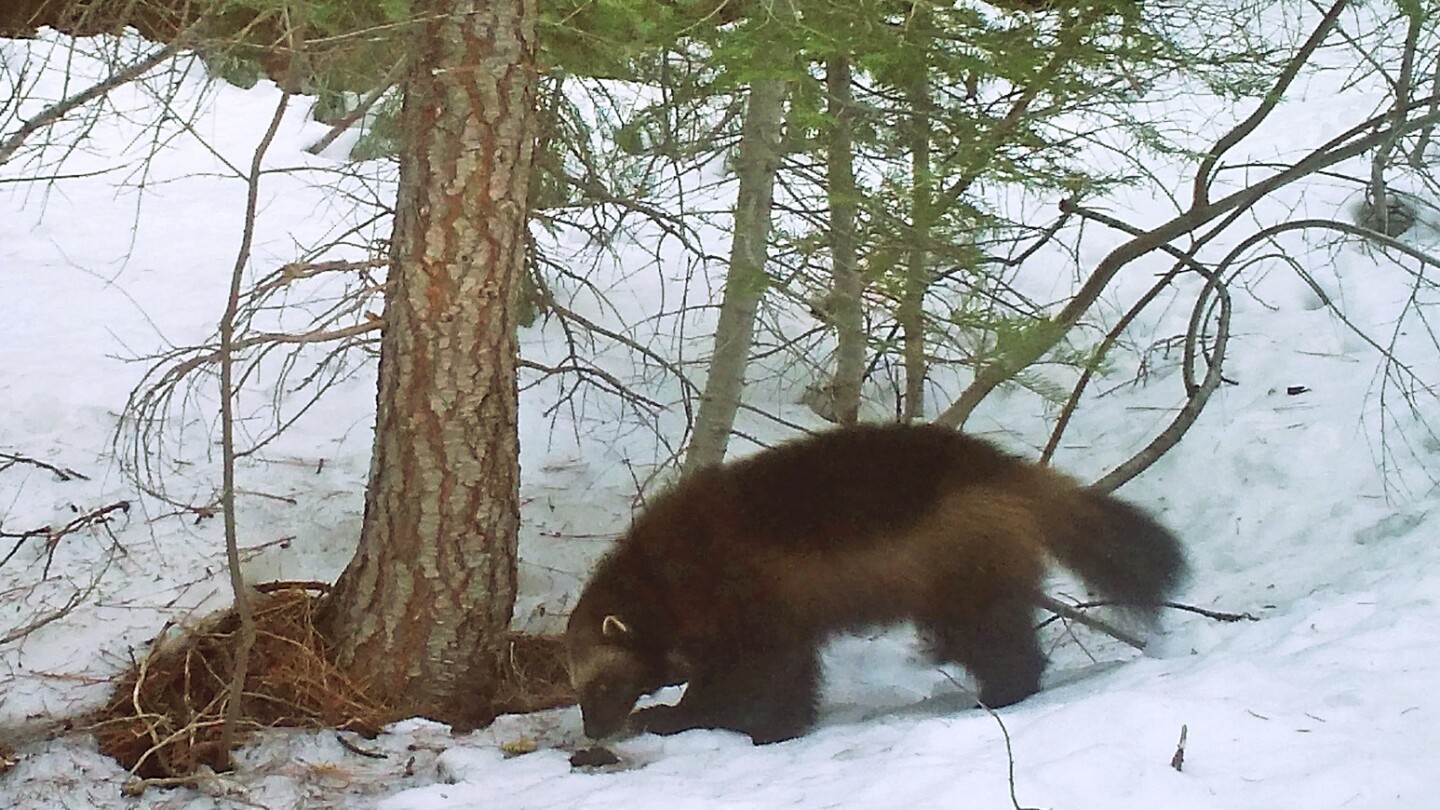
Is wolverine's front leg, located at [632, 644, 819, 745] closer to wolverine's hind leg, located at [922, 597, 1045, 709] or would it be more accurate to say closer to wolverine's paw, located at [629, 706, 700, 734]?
wolverine's paw, located at [629, 706, 700, 734]

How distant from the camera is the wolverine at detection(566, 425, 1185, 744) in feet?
12.5

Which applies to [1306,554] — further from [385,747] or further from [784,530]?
[385,747]

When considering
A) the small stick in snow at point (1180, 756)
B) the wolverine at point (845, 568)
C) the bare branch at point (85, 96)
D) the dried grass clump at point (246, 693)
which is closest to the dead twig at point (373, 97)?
the bare branch at point (85, 96)

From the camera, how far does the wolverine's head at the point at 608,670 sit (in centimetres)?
408

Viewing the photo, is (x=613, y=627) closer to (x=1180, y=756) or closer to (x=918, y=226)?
(x=918, y=226)

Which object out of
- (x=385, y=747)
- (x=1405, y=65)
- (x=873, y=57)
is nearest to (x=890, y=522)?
(x=873, y=57)

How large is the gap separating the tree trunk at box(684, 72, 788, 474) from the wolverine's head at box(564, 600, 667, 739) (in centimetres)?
97

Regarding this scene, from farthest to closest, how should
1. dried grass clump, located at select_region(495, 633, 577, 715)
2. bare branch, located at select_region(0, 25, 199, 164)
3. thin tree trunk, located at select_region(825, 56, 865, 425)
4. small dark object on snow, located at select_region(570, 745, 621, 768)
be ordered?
thin tree trunk, located at select_region(825, 56, 865, 425), dried grass clump, located at select_region(495, 633, 577, 715), small dark object on snow, located at select_region(570, 745, 621, 768), bare branch, located at select_region(0, 25, 199, 164)

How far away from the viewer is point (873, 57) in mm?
3568

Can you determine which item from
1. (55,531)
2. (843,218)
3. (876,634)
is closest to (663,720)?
(876,634)

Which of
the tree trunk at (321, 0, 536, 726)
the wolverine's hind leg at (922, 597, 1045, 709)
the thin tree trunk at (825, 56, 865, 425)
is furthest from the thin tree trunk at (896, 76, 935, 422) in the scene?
the tree trunk at (321, 0, 536, 726)

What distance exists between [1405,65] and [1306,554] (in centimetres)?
206

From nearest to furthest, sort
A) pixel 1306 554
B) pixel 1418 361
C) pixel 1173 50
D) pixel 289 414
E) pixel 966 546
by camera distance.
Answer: pixel 966 546 < pixel 1173 50 < pixel 1306 554 < pixel 1418 361 < pixel 289 414

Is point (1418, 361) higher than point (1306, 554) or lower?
higher
